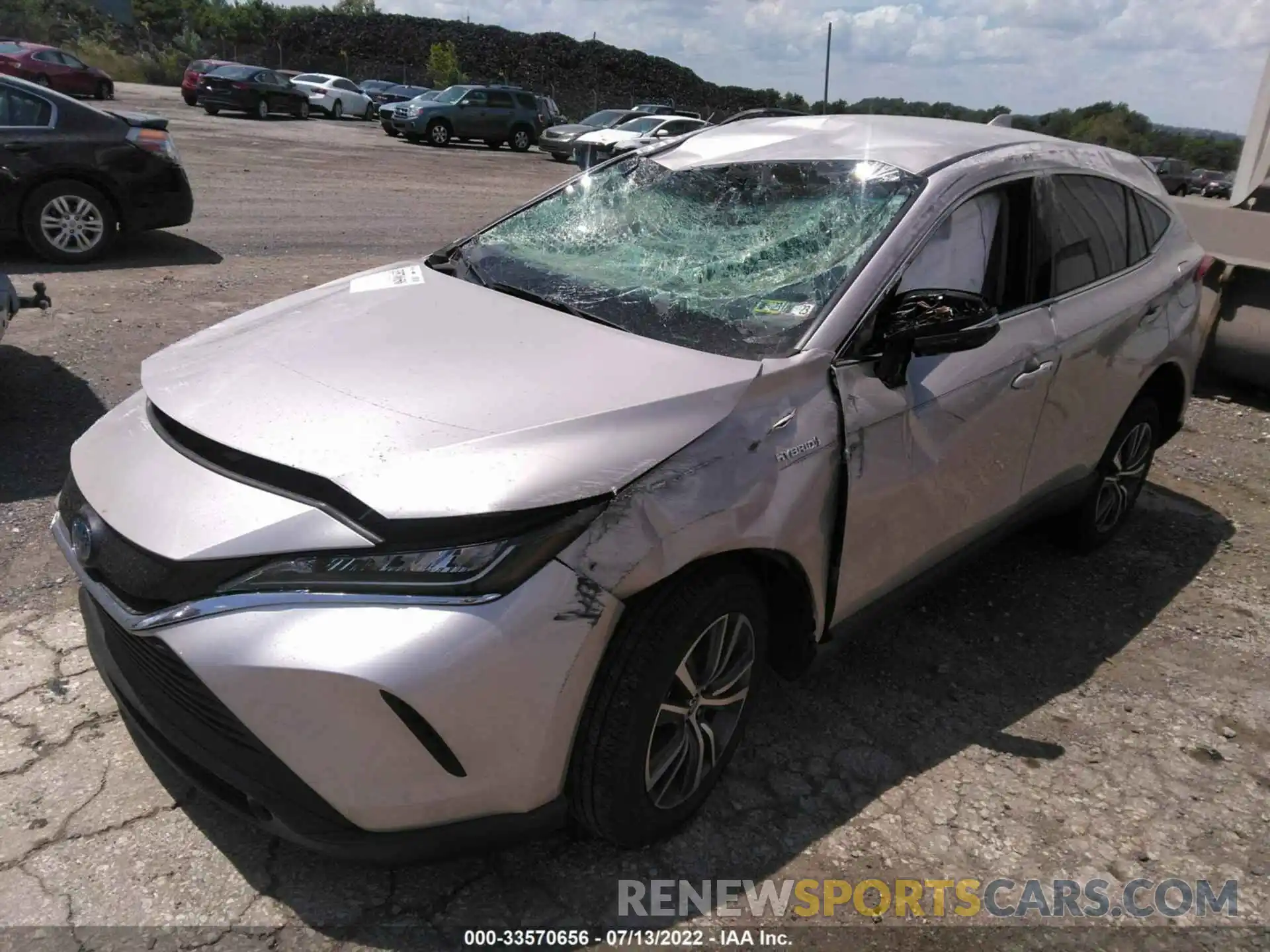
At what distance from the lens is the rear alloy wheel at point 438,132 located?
1043 inches

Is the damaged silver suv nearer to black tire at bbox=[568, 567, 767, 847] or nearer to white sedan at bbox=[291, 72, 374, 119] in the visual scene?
black tire at bbox=[568, 567, 767, 847]

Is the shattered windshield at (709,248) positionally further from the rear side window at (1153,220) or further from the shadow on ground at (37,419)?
the shadow on ground at (37,419)

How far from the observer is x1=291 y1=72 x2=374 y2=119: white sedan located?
3303 centimetres

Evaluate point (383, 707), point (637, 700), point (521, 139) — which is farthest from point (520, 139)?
point (383, 707)

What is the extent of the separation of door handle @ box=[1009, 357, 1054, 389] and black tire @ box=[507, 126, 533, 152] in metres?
26.9

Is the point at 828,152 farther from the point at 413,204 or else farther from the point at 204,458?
the point at 413,204

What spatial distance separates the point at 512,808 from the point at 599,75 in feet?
182

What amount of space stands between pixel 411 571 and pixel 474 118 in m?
27.5

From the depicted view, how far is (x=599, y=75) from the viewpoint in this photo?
173ft

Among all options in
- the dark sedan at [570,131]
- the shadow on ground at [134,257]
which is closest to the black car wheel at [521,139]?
the dark sedan at [570,131]

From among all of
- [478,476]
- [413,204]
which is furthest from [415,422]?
[413,204]

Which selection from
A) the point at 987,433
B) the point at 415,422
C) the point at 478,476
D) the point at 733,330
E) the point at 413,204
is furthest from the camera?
the point at 413,204

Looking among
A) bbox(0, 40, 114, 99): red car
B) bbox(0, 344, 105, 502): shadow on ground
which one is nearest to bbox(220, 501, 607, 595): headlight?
bbox(0, 344, 105, 502): shadow on ground

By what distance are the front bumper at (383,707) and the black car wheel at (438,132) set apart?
1047 inches
